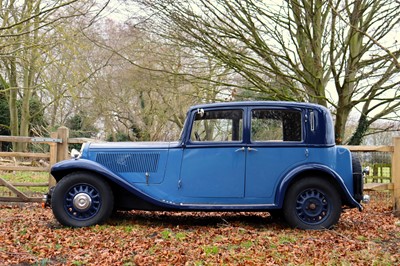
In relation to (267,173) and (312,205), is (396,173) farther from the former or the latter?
(267,173)

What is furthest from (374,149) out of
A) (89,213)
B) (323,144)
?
(89,213)

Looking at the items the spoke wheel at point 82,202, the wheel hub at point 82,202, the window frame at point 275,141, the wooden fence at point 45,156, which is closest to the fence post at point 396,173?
the window frame at point 275,141

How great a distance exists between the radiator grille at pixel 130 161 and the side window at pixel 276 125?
4.70ft

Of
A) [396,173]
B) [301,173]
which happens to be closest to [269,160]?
[301,173]

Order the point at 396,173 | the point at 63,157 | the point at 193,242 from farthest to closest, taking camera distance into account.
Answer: the point at 63,157 → the point at 396,173 → the point at 193,242

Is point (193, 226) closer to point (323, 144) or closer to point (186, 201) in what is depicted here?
point (186, 201)

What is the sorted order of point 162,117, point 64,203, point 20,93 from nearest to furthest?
point 64,203 → point 162,117 → point 20,93

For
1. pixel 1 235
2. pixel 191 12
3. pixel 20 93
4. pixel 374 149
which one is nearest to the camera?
pixel 1 235

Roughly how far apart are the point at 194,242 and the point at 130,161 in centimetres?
174

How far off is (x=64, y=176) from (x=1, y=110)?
77.6 feet

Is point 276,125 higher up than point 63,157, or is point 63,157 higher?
point 276,125

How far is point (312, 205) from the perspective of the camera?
628cm

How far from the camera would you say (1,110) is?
91.1ft

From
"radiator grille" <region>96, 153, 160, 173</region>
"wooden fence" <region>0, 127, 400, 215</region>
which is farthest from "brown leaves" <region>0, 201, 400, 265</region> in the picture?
"wooden fence" <region>0, 127, 400, 215</region>
